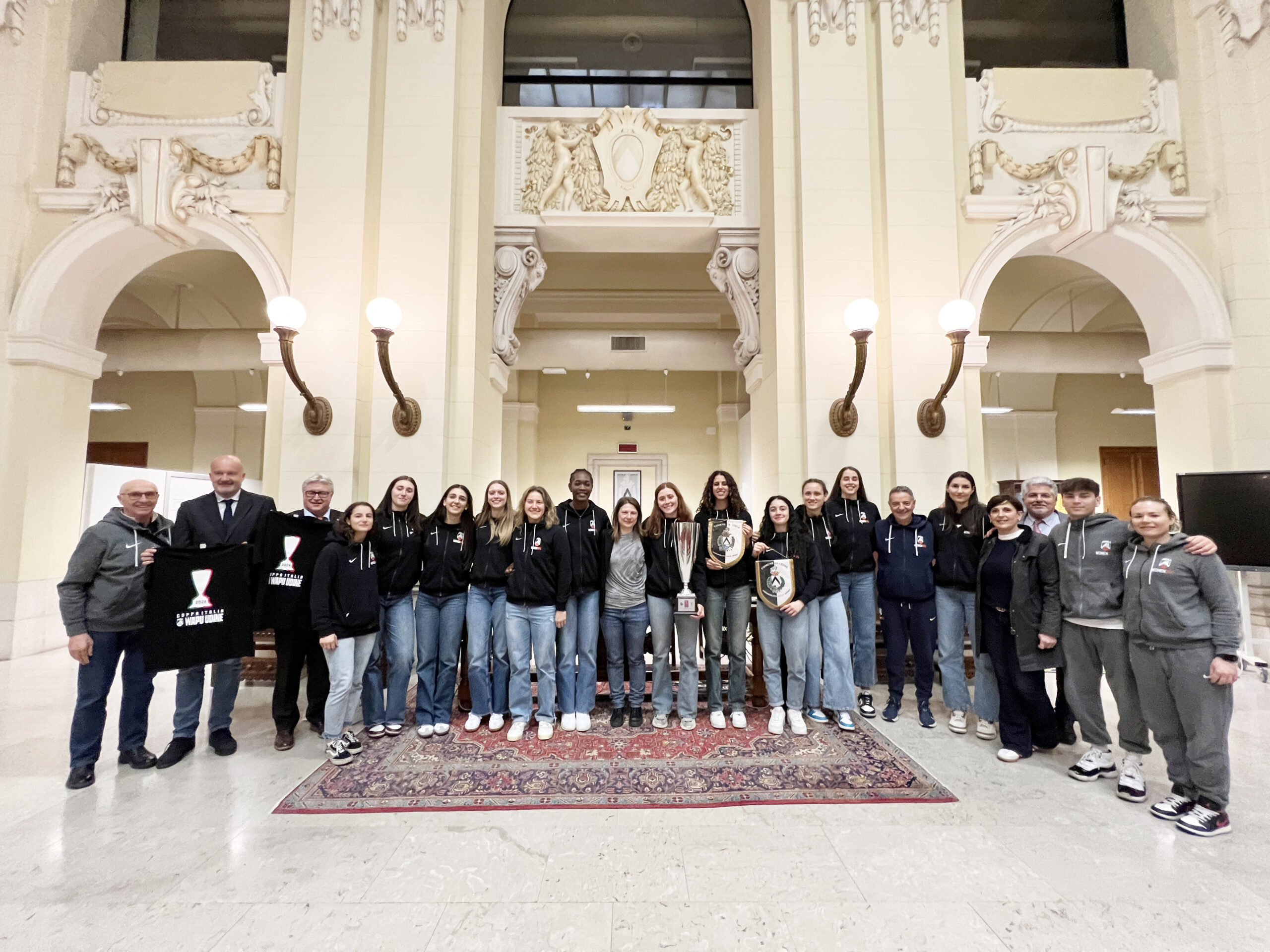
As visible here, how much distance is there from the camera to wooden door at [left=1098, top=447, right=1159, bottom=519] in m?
10.5

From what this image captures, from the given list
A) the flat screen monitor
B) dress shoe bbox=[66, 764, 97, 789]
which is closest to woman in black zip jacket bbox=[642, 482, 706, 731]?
dress shoe bbox=[66, 764, 97, 789]

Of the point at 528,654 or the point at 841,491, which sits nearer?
the point at 528,654

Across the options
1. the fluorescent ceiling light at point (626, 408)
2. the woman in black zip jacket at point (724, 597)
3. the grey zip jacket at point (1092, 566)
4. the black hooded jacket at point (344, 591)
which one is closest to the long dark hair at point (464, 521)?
the black hooded jacket at point (344, 591)

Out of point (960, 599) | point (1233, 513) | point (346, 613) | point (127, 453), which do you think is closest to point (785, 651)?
point (960, 599)

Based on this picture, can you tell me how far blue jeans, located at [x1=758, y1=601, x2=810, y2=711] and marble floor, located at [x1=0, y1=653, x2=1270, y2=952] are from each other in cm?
90

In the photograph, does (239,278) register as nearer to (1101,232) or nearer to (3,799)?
(3,799)

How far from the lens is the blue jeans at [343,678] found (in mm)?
3270

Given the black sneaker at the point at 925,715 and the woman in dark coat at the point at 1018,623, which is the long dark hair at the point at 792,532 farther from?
the black sneaker at the point at 925,715

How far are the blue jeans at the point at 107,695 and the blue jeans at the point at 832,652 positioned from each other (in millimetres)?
3807

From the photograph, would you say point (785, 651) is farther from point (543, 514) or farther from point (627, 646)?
point (543, 514)

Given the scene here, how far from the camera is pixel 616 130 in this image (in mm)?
5898

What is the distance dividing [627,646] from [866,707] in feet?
5.57

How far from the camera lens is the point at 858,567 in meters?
4.02

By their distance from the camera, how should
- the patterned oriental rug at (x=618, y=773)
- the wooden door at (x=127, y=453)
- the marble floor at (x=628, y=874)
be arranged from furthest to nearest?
the wooden door at (x=127, y=453) → the patterned oriental rug at (x=618, y=773) → the marble floor at (x=628, y=874)
